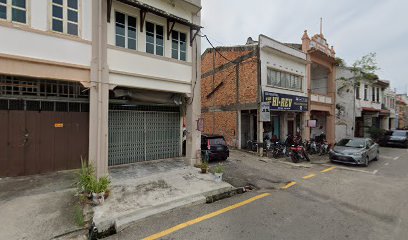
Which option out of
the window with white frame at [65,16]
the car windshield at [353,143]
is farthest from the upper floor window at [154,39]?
the car windshield at [353,143]

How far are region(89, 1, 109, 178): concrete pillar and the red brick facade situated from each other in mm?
9584

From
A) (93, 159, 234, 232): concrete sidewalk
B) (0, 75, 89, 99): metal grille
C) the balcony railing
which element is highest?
the balcony railing

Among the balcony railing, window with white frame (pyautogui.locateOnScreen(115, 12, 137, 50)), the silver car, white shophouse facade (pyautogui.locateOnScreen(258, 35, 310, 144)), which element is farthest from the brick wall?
window with white frame (pyautogui.locateOnScreen(115, 12, 137, 50))

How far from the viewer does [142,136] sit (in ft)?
31.9

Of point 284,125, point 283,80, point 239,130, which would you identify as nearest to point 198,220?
point 239,130

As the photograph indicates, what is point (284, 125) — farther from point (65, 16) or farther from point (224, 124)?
point (65, 16)

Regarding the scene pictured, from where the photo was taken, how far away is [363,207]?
5645mm

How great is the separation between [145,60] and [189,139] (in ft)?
13.1

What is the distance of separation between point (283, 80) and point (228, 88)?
13.9ft

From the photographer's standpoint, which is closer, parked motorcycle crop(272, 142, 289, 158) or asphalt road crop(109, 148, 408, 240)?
asphalt road crop(109, 148, 408, 240)

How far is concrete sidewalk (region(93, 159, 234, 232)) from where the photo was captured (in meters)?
4.75

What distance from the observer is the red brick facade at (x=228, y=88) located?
13977 millimetres

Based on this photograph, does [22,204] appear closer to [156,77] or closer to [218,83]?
[156,77]

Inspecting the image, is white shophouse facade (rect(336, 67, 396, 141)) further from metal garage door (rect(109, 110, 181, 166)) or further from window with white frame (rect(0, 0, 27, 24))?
window with white frame (rect(0, 0, 27, 24))
